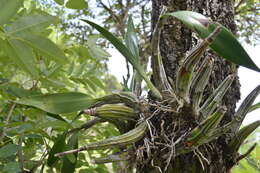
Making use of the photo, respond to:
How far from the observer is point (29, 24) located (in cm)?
40

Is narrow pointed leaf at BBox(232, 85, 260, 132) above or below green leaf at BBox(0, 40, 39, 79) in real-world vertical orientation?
below

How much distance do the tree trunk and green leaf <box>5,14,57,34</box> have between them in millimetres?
188

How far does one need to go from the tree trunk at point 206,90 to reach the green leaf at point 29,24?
19 centimetres

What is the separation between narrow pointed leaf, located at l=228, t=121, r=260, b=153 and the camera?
42cm

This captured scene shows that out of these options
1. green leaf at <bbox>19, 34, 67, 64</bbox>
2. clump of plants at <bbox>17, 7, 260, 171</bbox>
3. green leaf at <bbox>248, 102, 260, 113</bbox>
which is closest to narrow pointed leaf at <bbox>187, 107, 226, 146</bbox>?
clump of plants at <bbox>17, 7, 260, 171</bbox>

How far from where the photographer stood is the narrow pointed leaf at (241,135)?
418 millimetres

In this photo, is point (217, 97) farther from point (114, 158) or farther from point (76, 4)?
point (76, 4)

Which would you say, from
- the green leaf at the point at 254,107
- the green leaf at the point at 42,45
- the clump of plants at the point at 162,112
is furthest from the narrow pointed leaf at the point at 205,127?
the green leaf at the point at 42,45

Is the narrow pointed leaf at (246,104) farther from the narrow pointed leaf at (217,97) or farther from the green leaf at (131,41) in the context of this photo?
the green leaf at (131,41)

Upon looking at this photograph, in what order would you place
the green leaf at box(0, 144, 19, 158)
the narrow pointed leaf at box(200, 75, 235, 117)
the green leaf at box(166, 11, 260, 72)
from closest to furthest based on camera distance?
1. the green leaf at box(166, 11, 260, 72)
2. the narrow pointed leaf at box(200, 75, 235, 117)
3. the green leaf at box(0, 144, 19, 158)

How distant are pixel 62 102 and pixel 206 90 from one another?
0.21 m

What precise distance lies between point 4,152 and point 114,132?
233mm

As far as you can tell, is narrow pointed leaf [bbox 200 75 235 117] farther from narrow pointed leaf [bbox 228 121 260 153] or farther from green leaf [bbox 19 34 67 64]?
green leaf [bbox 19 34 67 64]

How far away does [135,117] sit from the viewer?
0.44 m
